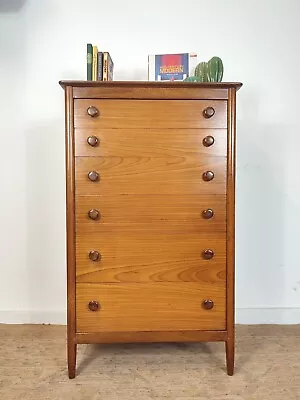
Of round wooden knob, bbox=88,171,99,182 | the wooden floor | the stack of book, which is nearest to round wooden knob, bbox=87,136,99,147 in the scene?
round wooden knob, bbox=88,171,99,182

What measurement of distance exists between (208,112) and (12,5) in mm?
1254

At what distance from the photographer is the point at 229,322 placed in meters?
1.75

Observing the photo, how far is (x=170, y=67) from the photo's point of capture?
6.62ft

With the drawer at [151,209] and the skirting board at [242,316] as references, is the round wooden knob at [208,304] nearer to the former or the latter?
the drawer at [151,209]

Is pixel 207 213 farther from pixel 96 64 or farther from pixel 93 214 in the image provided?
pixel 96 64

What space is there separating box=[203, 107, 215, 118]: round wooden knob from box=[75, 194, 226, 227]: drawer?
303 millimetres

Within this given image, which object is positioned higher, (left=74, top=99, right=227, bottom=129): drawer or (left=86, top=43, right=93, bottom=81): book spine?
(left=86, top=43, right=93, bottom=81): book spine

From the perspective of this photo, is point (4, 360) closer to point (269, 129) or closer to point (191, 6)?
point (269, 129)

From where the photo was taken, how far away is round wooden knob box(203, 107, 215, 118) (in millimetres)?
1700

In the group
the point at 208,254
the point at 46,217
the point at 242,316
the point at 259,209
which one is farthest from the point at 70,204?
the point at 242,316

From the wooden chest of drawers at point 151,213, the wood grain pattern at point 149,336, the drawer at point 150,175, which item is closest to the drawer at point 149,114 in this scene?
the wooden chest of drawers at point 151,213

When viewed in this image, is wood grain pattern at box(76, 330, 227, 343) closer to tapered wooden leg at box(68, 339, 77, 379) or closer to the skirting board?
tapered wooden leg at box(68, 339, 77, 379)

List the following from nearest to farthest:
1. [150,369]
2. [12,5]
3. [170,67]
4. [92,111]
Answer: [92,111] → [150,369] → [170,67] → [12,5]

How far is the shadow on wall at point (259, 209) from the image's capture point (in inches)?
91.7
